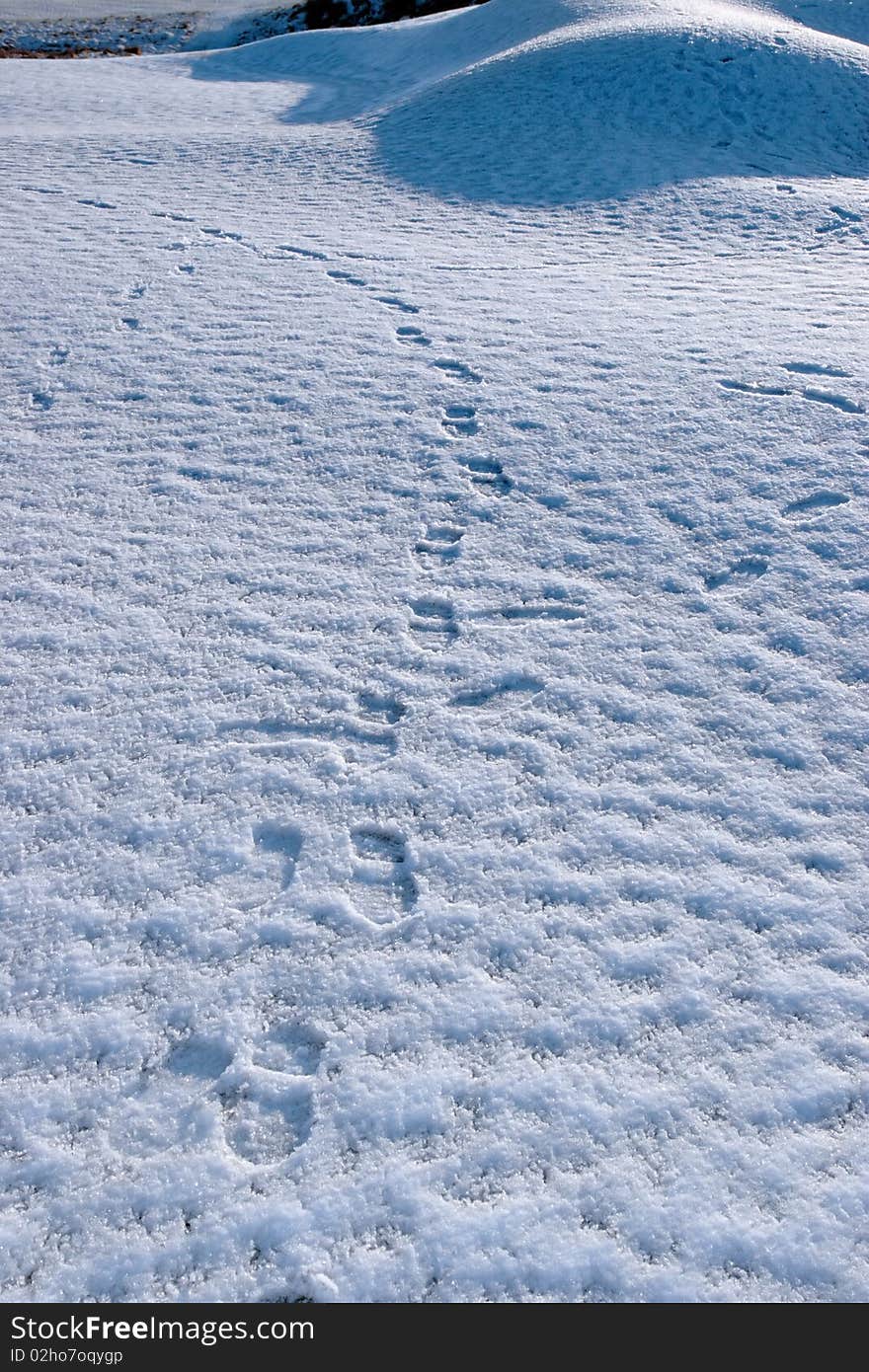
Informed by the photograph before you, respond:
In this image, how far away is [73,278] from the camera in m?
5.87

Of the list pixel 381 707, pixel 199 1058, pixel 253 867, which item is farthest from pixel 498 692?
pixel 199 1058

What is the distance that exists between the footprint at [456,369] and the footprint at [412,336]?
0.78 feet

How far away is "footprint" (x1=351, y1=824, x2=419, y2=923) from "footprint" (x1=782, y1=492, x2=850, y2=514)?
7.53 feet

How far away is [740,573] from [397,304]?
10.5ft

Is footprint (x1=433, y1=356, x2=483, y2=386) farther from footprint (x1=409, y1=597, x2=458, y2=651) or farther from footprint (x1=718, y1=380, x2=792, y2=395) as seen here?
footprint (x1=409, y1=597, x2=458, y2=651)

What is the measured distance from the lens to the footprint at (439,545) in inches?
143

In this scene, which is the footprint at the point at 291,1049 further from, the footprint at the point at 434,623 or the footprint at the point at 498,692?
the footprint at the point at 434,623

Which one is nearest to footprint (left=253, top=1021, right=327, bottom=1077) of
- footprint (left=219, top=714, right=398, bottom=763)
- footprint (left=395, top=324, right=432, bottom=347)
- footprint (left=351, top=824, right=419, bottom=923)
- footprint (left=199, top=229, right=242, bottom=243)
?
footprint (left=351, top=824, right=419, bottom=923)

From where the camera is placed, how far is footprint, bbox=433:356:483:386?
4.80 meters

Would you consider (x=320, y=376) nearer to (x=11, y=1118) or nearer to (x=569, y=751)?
(x=569, y=751)

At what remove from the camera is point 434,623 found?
3.34 meters

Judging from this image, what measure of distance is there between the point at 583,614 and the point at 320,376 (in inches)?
91.0

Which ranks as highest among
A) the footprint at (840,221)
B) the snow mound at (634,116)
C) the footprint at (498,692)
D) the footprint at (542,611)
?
the snow mound at (634,116)

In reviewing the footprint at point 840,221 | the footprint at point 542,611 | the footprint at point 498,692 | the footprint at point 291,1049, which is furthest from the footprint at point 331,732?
the footprint at point 840,221
